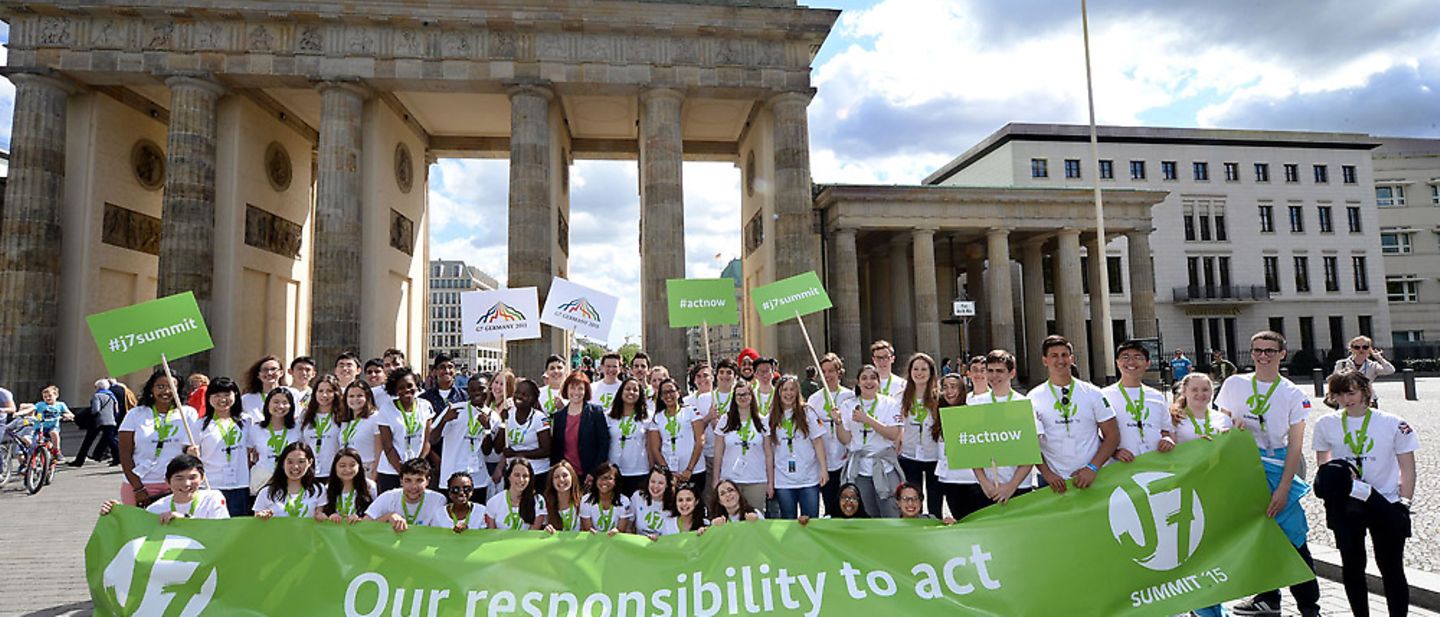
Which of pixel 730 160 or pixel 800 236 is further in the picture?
pixel 730 160

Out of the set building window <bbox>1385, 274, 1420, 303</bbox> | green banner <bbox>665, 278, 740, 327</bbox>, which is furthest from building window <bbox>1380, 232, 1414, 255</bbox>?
green banner <bbox>665, 278, 740, 327</bbox>

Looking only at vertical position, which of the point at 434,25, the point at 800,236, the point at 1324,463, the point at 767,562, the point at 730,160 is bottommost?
the point at 767,562

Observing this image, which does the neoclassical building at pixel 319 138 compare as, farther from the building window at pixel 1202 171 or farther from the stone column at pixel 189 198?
the building window at pixel 1202 171

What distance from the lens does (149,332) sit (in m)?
6.95

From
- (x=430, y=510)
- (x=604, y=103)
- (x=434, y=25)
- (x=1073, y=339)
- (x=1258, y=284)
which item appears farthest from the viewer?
(x=1258, y=284)

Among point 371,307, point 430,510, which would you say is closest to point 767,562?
point 430,510

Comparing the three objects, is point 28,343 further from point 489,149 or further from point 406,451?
point 406,451

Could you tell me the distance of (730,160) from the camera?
36.2m

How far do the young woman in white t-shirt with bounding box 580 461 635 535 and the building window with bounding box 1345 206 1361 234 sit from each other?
67733 mm

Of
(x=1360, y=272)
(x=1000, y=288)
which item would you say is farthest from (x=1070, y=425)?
(x=1360, y=272)

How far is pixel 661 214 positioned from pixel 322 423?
20.1 metres

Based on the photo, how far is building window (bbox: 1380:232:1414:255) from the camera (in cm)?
5775

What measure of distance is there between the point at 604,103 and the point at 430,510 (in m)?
26.3

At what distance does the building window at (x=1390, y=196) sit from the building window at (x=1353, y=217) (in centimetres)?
588
